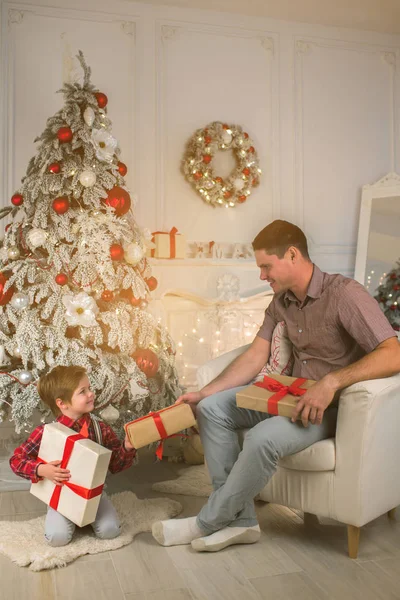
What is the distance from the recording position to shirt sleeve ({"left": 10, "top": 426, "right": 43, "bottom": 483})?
242cm

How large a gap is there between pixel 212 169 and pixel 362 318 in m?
2.55

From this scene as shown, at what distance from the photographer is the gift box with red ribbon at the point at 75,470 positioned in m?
2.28

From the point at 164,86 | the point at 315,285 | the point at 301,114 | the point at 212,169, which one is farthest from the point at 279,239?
the point at 301,114

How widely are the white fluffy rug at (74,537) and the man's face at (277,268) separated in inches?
42.4

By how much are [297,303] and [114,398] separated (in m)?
1.00

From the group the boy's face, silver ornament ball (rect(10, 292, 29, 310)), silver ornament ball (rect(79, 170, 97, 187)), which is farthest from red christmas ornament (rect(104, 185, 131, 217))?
the boy's face

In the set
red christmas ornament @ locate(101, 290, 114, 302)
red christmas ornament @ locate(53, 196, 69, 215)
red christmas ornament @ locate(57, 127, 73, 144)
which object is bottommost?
red christmas ornament @ locate(101, 290, 114, 302)

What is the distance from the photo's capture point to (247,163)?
4719 mm

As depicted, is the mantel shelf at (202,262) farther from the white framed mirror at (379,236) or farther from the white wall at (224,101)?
the white framed mirror at (379,236)

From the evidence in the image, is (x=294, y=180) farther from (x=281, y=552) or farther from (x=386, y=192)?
(x=281, y=552)

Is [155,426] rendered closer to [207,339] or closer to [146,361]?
[146,361]

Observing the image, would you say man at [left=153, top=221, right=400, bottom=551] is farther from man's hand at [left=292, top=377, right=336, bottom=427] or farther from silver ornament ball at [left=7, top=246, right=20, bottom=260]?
silver ornament ball at [left=7, top=246, right=20, bottom=260]

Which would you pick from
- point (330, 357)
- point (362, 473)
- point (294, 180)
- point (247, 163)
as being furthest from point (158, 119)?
point (362, 473)

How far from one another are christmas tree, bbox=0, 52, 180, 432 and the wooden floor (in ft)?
2.71
